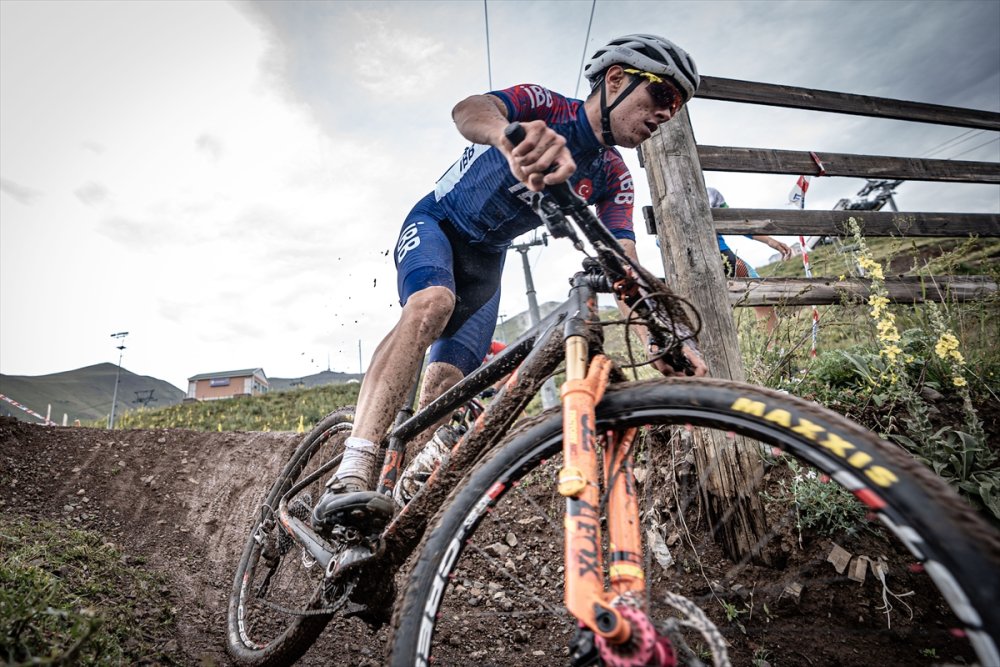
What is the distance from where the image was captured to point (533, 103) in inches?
85.3

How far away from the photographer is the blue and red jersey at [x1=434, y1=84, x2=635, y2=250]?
2.23m

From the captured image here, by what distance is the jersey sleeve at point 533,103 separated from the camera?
6.84 feet

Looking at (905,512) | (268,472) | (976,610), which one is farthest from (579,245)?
(268,472)

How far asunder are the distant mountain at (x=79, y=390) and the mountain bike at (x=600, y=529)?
8441 cm

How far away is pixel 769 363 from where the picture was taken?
9.78 ft

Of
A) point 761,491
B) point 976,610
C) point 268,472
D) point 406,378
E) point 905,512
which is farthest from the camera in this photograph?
point 268,472

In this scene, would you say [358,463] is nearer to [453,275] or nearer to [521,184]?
[453,275]

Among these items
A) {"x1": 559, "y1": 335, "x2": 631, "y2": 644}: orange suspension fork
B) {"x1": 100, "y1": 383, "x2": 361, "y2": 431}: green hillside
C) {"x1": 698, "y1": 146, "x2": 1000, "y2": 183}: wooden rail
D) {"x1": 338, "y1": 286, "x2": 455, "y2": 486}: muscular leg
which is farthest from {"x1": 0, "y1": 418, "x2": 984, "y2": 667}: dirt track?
{"x1": 100, "y1": 383, "x2": 361, "y2": 431}: green hillside

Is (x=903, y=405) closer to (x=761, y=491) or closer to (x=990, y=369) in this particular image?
(x=990, y=369)

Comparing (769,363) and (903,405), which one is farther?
(769,363)

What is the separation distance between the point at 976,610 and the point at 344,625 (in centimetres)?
293

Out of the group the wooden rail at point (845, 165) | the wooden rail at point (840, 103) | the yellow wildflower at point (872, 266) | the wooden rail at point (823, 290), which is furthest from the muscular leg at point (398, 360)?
the wooden rail at point (840, 103)

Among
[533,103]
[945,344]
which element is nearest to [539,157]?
[533,103]

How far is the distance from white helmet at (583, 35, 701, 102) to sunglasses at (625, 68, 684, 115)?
21 mm
